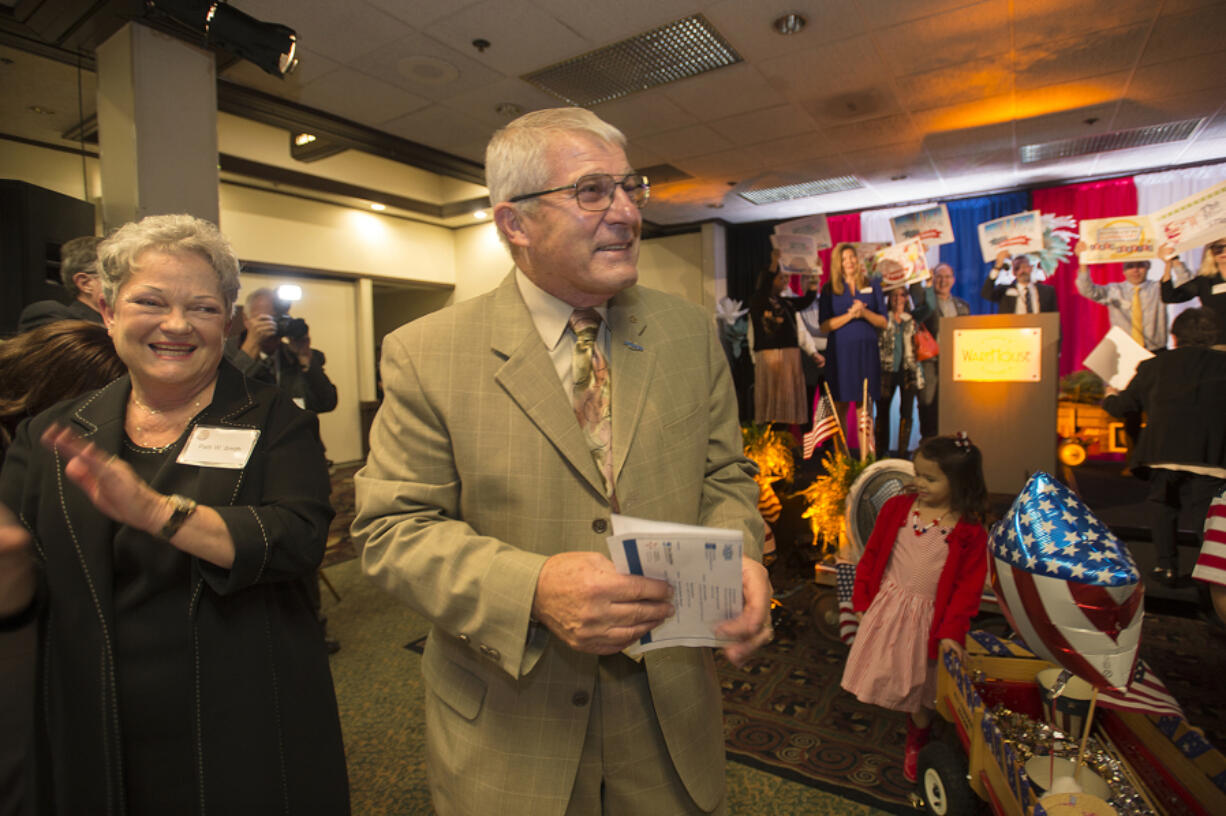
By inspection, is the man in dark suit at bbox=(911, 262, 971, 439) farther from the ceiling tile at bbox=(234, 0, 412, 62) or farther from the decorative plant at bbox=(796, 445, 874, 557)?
the ceiling tile at bbox=(234, 0, 412, 62)

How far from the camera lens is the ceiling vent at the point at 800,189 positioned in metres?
7.90

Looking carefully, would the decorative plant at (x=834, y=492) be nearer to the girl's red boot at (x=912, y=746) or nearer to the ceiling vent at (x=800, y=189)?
the girl's red boot at (x=912, y=746)

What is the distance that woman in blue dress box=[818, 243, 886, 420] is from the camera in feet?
22.3

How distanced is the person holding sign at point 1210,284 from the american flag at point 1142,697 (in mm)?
3084

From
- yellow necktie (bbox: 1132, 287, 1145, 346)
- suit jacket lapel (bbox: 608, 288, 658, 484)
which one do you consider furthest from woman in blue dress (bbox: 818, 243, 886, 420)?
suit jacket lapel (bbox: 608, 288, 658, 484)

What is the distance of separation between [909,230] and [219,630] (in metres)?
5.69

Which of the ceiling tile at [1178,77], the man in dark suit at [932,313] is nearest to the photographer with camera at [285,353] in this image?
the man in dark suit at [932,313]

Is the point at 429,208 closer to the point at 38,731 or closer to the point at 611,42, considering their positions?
the point at 611,42

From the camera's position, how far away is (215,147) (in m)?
3.86

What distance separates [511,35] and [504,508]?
4.03 meters

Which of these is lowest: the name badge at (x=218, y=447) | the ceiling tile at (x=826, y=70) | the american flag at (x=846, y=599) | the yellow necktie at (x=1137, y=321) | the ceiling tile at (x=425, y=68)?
the american flag at (x=846, y=599)

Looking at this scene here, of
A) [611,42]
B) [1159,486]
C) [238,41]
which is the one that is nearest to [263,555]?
[238,41]

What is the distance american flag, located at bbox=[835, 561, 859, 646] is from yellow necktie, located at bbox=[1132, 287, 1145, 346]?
6.45m

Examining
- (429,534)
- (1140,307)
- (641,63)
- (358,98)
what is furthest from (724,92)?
(1140,307)
